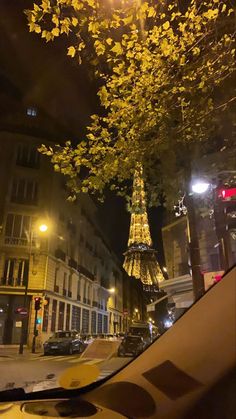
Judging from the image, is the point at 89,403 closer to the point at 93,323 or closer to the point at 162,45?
the point at 162,45

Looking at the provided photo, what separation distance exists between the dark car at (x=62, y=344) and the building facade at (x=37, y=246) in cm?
289

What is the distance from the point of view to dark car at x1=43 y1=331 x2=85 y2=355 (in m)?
23.1

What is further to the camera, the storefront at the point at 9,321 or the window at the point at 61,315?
the window at the point at 61,315

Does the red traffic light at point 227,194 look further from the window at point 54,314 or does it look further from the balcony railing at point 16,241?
the window at point 54,314

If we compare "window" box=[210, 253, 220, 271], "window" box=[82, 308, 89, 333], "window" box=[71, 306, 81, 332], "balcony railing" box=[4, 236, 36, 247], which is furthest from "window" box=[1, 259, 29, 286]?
"window" box=[210, 253, 220, 271]

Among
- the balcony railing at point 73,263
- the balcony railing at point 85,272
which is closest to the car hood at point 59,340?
the balcony railing at point 73,263

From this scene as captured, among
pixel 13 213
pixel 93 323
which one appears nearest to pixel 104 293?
pixel 93 323

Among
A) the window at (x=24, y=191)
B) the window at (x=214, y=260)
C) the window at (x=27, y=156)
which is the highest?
the window at (x=27, y=156)

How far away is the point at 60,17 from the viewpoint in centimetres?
503

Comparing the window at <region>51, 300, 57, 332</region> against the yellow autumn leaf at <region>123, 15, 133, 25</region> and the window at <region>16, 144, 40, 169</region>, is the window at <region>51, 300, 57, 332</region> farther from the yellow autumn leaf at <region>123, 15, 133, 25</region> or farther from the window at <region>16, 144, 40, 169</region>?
the yellow autumn leaf at <region>123, 15, 133, 25</region>

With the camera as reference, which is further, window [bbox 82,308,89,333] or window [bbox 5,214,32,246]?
window [bbox 82,308,89,333]

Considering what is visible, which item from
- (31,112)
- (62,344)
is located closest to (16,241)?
(62,344)

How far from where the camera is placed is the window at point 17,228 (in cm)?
3215

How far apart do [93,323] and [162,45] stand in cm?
4466
